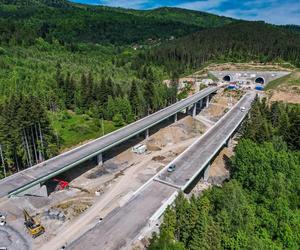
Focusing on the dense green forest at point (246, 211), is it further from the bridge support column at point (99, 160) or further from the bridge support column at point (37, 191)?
the bridge support column at point (99, 160)

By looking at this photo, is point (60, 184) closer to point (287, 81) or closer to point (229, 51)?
point (287, 81)

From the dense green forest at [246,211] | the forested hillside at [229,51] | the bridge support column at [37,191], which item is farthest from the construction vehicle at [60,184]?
the forested hillside at [229,51]

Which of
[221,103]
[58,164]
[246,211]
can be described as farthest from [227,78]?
[246,211]

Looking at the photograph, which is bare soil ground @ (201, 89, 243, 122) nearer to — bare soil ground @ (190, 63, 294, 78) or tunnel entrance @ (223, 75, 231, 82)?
tunnel entrance @ (223, 75, 231, 82)

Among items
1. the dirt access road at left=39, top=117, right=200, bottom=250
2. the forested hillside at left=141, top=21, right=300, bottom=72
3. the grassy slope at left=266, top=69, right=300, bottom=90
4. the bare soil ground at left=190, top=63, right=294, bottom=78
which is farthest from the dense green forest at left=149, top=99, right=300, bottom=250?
Result: the forested hillside at left=141, top=21, right=300, bottom=72

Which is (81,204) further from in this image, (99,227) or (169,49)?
(169,49)

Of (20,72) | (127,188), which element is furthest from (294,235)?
(20,72)

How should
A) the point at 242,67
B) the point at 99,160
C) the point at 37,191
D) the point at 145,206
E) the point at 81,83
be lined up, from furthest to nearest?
1. the point at 242,67
2. the point at 81,83
3. the point at 99,160
4. the point at 37,191
5. the point at 145,206
